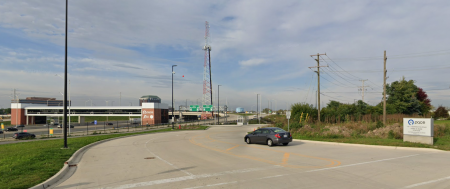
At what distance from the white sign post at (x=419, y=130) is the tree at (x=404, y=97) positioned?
115 feet

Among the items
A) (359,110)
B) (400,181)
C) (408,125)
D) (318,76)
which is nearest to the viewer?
(400,181)

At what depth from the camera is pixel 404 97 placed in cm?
5084

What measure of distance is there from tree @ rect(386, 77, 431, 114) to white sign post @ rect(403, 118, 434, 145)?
1375 inches

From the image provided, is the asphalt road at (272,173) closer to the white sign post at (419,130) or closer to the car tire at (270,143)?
the white sign post at (419,130)

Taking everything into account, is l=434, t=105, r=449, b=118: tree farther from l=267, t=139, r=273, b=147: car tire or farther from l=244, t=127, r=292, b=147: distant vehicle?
l=267, t=139, r=273, b=147: car tire

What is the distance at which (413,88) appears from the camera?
167 feet

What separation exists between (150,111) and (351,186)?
228 ft

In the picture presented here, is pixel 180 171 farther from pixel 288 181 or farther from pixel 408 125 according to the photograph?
pixel 408 125

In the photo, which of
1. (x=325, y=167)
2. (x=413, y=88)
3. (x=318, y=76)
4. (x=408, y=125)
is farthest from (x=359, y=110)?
(x=325, y=167)

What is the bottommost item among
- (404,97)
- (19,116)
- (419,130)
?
(19,116)

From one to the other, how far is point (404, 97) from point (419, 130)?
1543 inches

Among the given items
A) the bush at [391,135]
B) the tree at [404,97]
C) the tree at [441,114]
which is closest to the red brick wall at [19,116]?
the bush at [391,135]

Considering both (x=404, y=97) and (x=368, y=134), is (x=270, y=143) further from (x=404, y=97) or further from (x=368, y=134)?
(x=404, y=97)

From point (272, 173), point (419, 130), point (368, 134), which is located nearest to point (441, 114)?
point (368, 134)
